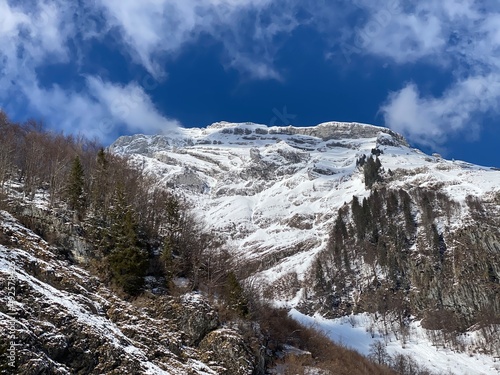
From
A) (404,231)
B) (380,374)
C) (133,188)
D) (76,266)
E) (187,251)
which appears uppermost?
(404,231)

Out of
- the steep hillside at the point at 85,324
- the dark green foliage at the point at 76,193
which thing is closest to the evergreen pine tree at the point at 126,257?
the steep hillside at the point at 85,324

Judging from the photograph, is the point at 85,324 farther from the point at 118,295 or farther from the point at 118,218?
the point at 118,218

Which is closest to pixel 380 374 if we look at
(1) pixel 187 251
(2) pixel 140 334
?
A: (1) pixel 187 251

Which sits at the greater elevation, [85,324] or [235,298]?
[235,298]

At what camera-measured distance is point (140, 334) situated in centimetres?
2300

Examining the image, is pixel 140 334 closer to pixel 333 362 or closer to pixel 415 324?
pixel 333 362

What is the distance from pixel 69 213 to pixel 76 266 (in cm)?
677

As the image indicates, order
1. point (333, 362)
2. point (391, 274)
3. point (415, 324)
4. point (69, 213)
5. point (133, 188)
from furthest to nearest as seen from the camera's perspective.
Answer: point (391, 274) < point (415, 324) < point (133, 188) < point (333, 362) < point (69, 213)

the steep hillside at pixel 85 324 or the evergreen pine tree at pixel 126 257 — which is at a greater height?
the evergreen pine tree at pixel 126 257

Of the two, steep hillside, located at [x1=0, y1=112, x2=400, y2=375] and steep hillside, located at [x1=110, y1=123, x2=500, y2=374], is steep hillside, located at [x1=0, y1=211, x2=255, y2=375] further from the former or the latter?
steep hillside, located at [x1=110, y1=123, x2=500, y2=374]

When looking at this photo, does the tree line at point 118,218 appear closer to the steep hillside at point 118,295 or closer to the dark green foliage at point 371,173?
the steep hillside at point 118,295

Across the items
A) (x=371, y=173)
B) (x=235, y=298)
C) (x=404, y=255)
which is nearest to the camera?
(x=235, y=298)

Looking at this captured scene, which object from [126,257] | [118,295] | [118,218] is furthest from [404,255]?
[118,295]

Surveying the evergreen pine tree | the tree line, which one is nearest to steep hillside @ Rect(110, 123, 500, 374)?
the tree line
